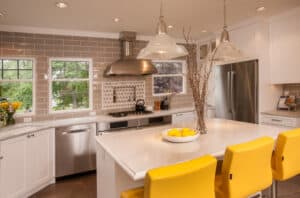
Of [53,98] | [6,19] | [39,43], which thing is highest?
[6,19]

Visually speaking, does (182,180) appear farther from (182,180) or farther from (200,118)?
(200,118)

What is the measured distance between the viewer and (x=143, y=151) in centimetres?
169

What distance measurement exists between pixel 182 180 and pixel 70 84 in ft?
11.3

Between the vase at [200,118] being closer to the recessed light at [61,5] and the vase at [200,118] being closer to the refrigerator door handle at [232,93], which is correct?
the refrigerator door handle at [232,93]

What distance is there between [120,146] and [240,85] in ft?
9.19

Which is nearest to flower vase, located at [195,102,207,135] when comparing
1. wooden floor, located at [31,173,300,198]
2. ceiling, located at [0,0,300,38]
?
wooden floor, located at [31,173,300,198]

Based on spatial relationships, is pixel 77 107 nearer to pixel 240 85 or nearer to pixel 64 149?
pixel 64 149

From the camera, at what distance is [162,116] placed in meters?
4.22

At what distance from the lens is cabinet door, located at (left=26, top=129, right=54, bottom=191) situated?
2.83 m

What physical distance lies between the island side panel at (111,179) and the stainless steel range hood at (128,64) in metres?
2.09

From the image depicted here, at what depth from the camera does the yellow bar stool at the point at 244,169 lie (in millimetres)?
1474

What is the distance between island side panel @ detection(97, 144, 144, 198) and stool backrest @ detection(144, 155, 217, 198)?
1.79ft

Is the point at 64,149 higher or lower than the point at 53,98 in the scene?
lower

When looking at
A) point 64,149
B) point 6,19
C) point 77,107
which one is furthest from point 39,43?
point 64,149
